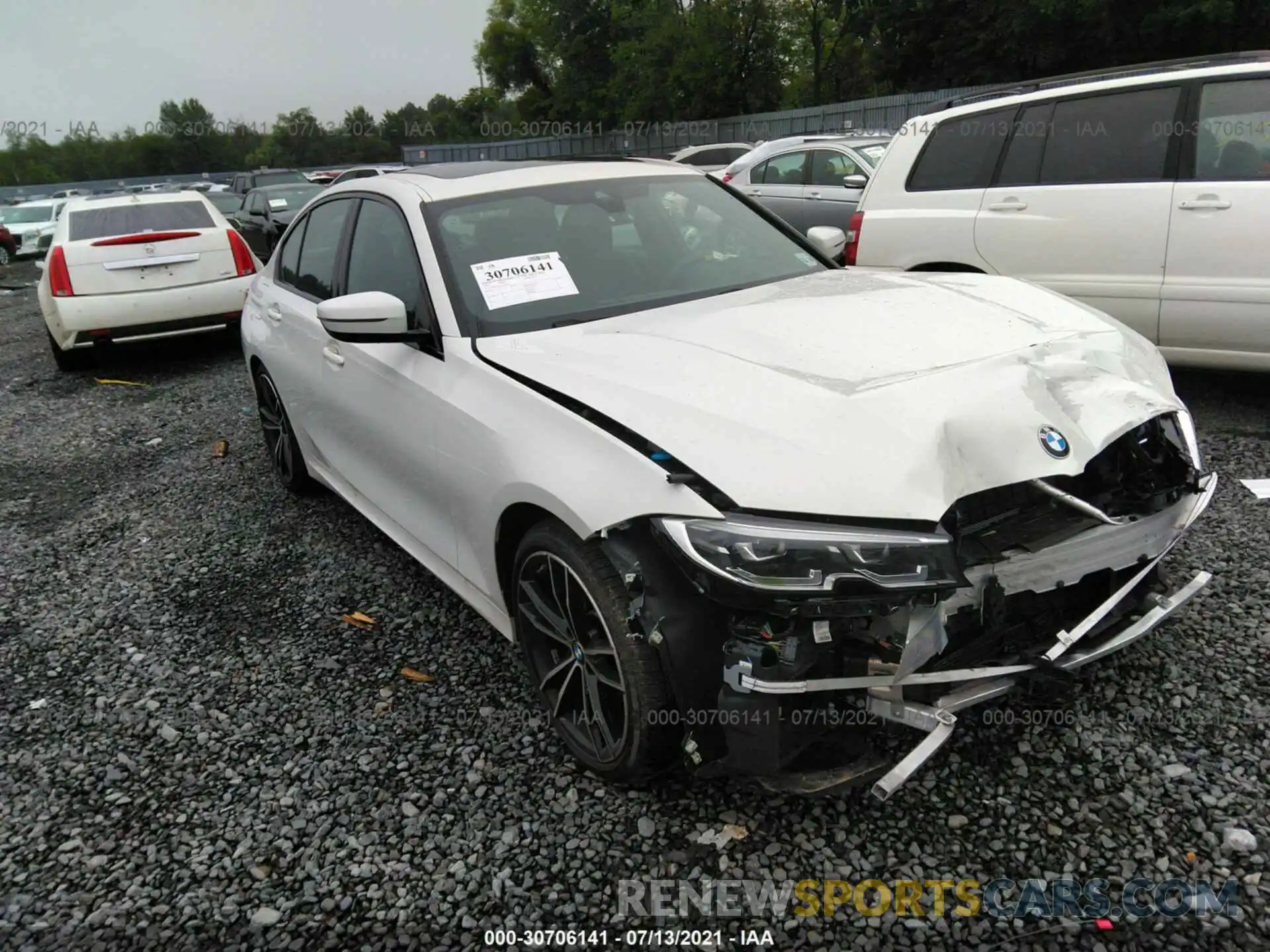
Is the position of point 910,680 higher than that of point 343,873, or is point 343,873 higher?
point 910,680

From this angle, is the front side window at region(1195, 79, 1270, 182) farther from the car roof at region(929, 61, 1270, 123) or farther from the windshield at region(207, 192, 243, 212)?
the windshield at region(207, 192, 243, 212)

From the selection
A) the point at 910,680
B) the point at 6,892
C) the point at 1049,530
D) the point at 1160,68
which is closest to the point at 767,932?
the point at 910,680

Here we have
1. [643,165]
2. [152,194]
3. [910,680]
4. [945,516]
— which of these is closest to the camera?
[910,680]

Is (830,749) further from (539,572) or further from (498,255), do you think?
(498,255)

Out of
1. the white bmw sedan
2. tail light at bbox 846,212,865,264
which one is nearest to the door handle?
tail light at bbox 846,212,865,264

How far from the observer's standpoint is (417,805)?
255 centimetres

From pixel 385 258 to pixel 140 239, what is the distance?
18.8 ft

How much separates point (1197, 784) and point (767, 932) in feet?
4.01

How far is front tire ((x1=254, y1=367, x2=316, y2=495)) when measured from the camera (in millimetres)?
4652

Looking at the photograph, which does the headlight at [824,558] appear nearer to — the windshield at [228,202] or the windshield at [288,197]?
the windshield at [288,197]

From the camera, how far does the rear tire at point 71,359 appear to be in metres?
8.55

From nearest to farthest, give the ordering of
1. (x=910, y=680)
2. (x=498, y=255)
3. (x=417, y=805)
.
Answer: (x=910, y=680)
(x=417, y=805)
(x=498, y=255)

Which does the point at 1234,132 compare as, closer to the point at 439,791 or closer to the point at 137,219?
the point at 439,791
